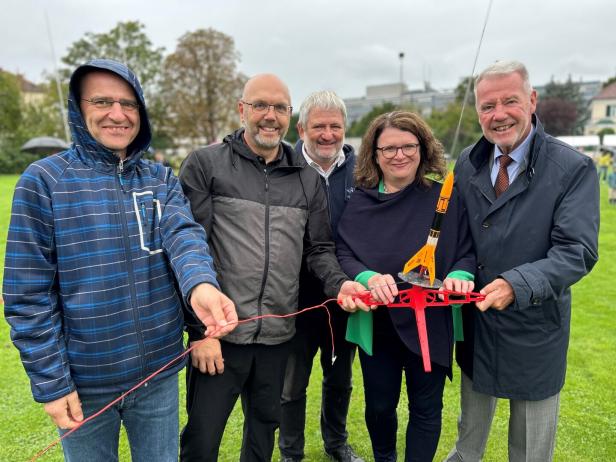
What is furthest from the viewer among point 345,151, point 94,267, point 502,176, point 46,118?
point 46,118

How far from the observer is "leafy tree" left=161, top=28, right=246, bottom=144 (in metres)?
39.4

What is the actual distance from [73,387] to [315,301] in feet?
5.25

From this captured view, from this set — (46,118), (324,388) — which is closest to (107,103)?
(324,388)

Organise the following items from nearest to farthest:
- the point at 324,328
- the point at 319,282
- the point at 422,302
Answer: the point at 422,302 < the point at 319,282 < the point at 324,328

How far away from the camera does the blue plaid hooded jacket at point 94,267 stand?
6.14 ft

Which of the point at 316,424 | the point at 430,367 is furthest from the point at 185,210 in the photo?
the point at 316,424

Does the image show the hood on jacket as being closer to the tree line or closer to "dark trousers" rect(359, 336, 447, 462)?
"dark trousers" rect(359, 336, 447, 462)

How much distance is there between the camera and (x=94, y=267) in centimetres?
197

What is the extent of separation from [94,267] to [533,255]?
2.26 metres

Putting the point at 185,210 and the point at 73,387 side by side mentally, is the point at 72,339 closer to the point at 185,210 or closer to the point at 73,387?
the point at 73,387

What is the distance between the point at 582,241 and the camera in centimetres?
239

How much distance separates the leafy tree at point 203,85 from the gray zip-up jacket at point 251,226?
125ft

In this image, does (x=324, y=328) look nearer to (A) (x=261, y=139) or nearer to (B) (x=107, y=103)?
(A) (x=261, y=139)

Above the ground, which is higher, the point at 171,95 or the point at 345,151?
the point at 171,95
